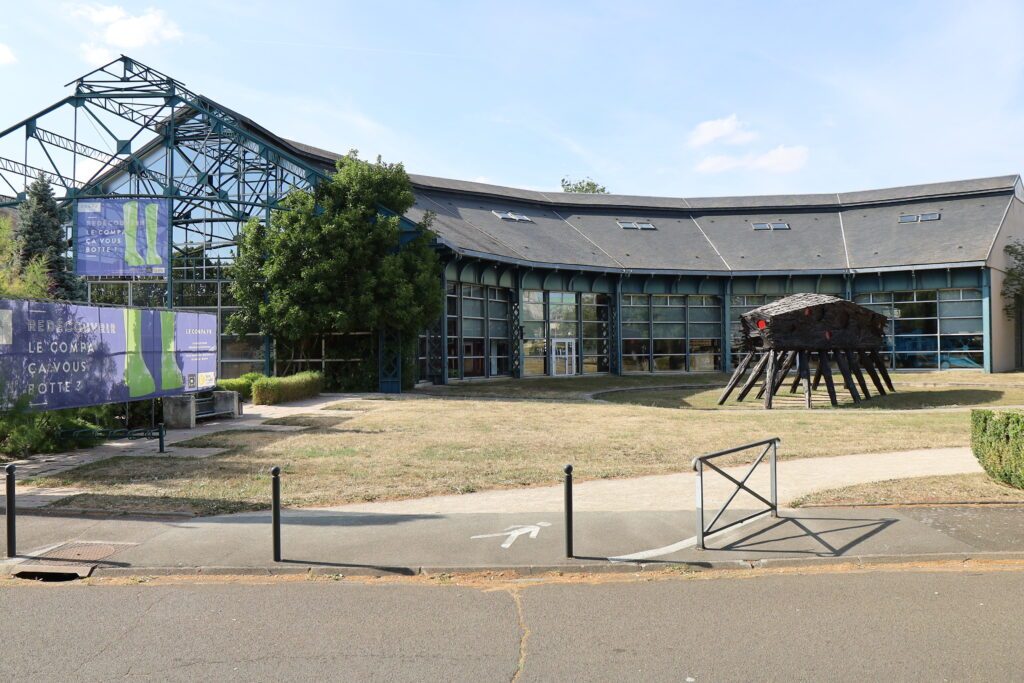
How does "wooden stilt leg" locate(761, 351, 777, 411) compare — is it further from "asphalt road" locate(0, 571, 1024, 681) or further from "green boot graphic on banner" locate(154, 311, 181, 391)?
"asphalt road" locate(0, 571, 1024, 681)

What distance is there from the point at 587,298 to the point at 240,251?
18.3 m

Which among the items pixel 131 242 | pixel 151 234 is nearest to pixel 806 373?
pixel 151 234

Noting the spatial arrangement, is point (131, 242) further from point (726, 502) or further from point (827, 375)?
point (726, 502)

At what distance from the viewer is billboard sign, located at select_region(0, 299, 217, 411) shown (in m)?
13.2

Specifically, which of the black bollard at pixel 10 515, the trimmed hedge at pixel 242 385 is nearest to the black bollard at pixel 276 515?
the black bollard at pixel 10 515

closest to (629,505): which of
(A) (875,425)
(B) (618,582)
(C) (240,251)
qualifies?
(B) (618,582)

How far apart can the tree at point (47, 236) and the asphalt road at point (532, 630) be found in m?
31.0

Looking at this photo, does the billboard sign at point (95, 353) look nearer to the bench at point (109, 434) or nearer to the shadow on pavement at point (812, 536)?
the bench at point (109, 434)

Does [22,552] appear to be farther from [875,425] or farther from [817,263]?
[817,263]

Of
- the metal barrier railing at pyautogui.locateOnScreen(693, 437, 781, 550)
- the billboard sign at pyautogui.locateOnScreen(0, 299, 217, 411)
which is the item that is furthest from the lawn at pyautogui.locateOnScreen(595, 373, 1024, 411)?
the metal barrier railing at pyautogui.locateOnScreen(693, 437, 781, 550)

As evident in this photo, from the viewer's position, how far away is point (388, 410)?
21.5 metres

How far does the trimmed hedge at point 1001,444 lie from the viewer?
9.73 m

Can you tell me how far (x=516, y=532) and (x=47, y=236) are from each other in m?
33.6

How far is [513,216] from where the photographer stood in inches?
1689
